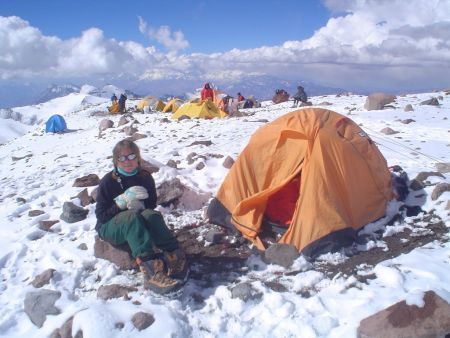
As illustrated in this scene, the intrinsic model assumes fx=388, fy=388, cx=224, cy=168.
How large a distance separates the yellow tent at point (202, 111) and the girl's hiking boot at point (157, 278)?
16599mm

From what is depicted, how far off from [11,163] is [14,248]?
1095 cm

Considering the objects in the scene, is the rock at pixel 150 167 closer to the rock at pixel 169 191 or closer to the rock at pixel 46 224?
the rock at pixel 169 191

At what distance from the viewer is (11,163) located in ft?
53.3

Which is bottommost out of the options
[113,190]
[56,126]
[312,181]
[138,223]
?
[56,126]

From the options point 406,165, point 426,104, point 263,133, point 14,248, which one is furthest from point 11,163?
point 426,104

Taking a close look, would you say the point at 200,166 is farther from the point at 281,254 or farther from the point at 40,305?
the point at 40,305

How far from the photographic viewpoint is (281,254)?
5.95m

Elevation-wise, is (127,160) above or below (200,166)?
above

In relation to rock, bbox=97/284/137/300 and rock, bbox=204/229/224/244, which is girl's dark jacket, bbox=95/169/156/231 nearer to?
rock, bbox=97/284/137/300

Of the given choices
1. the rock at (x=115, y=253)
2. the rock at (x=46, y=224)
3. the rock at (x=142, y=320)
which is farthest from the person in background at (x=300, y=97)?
the rock at (x=142, y=320)

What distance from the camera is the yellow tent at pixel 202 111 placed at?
71.0 feet

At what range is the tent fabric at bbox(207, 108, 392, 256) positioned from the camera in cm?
612

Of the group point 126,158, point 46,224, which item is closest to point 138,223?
point 126,158

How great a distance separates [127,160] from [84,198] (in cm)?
325
